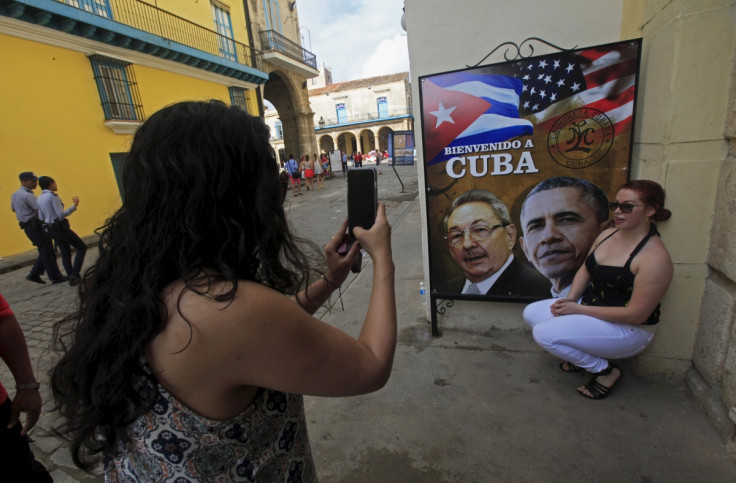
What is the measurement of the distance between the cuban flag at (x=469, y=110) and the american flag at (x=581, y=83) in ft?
0.26

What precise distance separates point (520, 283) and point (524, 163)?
916 mm

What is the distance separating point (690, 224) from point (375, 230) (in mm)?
2029

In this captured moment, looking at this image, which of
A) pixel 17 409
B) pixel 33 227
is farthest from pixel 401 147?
pixel 17 409

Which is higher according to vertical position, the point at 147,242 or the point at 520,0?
the point at 520,0

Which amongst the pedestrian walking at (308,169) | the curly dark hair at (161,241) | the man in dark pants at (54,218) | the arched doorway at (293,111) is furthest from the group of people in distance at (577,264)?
the arched doorway at (293,111)

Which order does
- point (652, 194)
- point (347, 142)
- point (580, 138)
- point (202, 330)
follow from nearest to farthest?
point (202, 330)
point (652, 194)
point (580, 138)
point (347, 142)

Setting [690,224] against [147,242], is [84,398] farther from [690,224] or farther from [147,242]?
[690,224]

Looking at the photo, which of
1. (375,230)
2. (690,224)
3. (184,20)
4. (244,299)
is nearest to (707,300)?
(690,224)

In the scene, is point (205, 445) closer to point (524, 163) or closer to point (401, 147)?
point (524, 163)

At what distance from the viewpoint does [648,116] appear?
Result: 7.70ft

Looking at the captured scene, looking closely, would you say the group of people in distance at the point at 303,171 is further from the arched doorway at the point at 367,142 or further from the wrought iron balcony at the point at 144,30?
the arched doorway at the point at 367,142

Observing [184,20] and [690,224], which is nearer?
[690,224]

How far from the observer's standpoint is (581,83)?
8.11 feet

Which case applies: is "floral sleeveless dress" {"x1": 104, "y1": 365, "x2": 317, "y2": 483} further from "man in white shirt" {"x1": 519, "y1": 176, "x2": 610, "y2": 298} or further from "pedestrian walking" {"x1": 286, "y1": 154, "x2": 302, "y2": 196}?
"pedestrian walking" {"x1": 286, "y1": 154, "x2": 302, "y2": 196}
